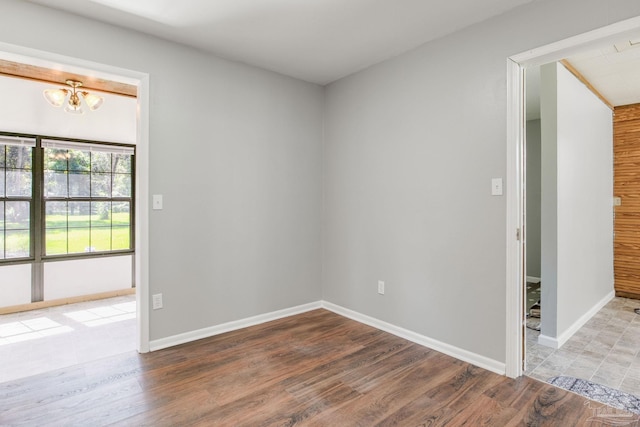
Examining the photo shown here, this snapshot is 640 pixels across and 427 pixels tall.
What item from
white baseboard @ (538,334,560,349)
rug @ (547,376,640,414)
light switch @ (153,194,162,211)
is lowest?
rug @ (547,376,640,414)

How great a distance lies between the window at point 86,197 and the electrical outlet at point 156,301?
2348 mm

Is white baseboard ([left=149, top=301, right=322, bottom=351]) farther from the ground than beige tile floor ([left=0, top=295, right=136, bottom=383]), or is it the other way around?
white baseboard ([left=149, top=301, right=322, bottom=351])

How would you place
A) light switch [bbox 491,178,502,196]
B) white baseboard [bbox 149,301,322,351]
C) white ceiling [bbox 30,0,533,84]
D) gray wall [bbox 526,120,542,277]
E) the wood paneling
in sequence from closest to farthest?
white ceiling [bbox 30,0,533,84]
light switch [bbox 491,178,502,196]
white baseboard [bbox 149,301,322,351]
the wood paneling
gray wall [bbox 526,120,542,277]

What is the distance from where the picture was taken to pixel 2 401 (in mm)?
2043

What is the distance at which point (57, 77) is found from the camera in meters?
3.47

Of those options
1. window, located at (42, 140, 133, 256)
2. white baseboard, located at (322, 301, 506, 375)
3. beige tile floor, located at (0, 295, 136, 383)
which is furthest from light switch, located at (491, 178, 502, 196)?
window, located at (42, 140, 133, 256)

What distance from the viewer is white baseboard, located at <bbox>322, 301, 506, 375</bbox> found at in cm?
243

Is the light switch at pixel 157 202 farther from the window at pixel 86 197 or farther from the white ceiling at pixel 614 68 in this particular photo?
the white ceiling at pixel 614 68

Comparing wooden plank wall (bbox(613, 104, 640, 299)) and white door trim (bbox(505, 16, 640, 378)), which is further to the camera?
wooden plank wall (bbox(613, 104, 640, 299))

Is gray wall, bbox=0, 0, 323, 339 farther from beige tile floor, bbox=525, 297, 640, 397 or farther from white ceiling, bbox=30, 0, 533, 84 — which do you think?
beige tile floor, bbox=525, 297, 640, 397

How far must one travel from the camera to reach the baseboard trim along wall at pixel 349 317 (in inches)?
98.9

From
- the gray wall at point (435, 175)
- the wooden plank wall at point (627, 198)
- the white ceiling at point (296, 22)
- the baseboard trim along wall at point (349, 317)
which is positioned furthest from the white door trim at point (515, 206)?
the wooden plank wall at point (627, 198)

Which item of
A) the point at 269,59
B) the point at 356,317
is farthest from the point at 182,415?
the point at 269,59

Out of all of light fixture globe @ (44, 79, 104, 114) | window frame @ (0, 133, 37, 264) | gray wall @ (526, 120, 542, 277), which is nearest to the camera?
light fixture globe @ (44, 79, 104, 114)
